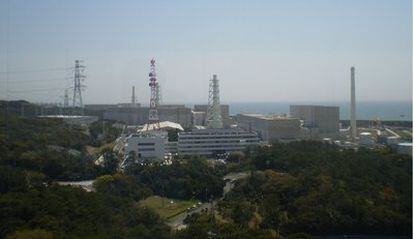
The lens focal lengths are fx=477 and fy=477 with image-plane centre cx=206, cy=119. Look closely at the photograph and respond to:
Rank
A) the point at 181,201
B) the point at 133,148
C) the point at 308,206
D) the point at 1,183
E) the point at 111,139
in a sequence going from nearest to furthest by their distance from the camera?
the point at 308,206
the point at 1,183
the point at 181,201
the point at 133,148
the point at 111,139

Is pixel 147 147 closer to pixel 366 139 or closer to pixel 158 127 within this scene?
pixel 158 127

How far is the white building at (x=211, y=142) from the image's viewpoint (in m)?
8.55

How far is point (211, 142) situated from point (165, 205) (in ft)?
14.4

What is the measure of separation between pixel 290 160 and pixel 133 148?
2.74 metres

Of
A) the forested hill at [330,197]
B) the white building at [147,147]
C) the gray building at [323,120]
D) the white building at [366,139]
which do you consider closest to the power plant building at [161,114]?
the gray building at [323,120]

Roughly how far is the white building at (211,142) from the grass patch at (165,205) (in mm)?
3916

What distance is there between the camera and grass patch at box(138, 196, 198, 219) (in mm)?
3990

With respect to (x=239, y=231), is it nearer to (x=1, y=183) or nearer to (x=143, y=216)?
(x=143, y=216)

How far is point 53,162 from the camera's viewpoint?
5.48 meters

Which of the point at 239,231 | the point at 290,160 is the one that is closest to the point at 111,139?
the point at 290,160

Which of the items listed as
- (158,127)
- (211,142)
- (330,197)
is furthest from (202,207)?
(158,127)

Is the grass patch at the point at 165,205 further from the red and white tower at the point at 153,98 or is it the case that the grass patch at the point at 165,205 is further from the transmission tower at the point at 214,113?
the transmission tower at the point at 214,113

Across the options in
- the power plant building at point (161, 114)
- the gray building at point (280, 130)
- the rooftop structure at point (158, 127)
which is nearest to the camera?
the rooftop structure at point (158, 127)

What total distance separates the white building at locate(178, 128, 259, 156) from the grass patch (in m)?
3.92
